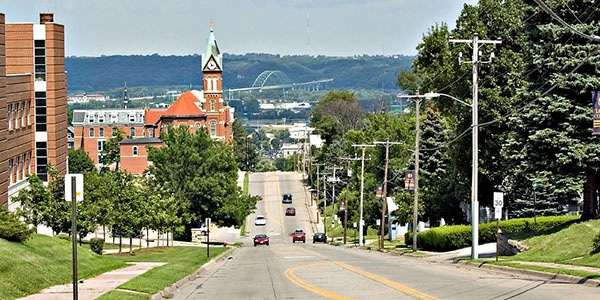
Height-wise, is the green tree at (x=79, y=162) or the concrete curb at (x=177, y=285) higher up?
the green tree at (x=79, y=162)

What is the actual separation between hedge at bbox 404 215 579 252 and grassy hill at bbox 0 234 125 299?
21.2 metres

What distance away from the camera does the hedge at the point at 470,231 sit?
50.3 meters

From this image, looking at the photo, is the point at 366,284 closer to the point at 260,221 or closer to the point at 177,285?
the point at 177,285

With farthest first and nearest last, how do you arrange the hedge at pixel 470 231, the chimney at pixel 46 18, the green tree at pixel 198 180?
the green tree at pixel 198 180
the chimney at pixel 46 18
the hedge at pixel 470 231

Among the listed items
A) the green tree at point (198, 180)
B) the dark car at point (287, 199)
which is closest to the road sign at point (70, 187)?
the green tree at point (198, 180)

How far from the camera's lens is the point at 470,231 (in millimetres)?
55219

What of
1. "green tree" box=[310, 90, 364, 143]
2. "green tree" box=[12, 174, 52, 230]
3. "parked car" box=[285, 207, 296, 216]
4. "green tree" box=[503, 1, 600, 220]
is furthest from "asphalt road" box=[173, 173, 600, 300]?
"green tree" box=[310, 90, 364, 143]

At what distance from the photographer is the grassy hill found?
25094mm

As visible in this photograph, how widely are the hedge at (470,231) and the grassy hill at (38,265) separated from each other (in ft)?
69.4

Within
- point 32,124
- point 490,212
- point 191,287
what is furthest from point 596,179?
point 32,124

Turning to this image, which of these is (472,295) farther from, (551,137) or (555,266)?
(551,137)

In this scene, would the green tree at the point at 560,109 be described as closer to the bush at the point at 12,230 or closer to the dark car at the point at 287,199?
the bush at the point at 12,230

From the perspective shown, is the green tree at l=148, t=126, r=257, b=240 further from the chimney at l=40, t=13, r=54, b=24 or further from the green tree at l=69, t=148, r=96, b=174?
the green tree at l=69, t=148, r=96, b=174

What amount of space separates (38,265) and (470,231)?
102 feet
